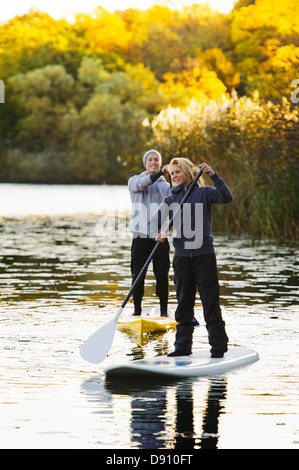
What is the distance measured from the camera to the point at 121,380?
23.0 feet

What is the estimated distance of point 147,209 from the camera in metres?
9.29

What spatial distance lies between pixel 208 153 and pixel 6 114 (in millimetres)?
47256

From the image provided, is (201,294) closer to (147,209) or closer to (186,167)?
(186,167)

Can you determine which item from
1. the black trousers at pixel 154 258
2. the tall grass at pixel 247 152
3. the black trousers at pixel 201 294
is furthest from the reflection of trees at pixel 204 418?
the tall grass at pixel 247 152

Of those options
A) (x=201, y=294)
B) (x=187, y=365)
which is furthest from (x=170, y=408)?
(x=201, y=294)

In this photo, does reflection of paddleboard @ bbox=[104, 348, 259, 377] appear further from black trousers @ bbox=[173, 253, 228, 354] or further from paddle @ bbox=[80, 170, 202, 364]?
paddle @ bbox=[80, 170, 202, 364]

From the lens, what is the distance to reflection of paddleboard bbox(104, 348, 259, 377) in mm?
7020

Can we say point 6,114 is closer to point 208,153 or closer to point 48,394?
point 208,153

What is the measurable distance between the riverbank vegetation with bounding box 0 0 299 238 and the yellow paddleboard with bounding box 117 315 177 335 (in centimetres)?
904

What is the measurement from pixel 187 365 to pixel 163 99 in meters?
53.2

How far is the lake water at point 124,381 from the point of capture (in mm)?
5445

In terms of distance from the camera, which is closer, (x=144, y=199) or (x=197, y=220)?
(x=197, y=220)

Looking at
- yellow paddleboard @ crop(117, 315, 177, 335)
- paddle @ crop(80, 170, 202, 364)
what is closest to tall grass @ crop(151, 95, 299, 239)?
yellow paddleboard @ crop(117, 315, 177, 335)
